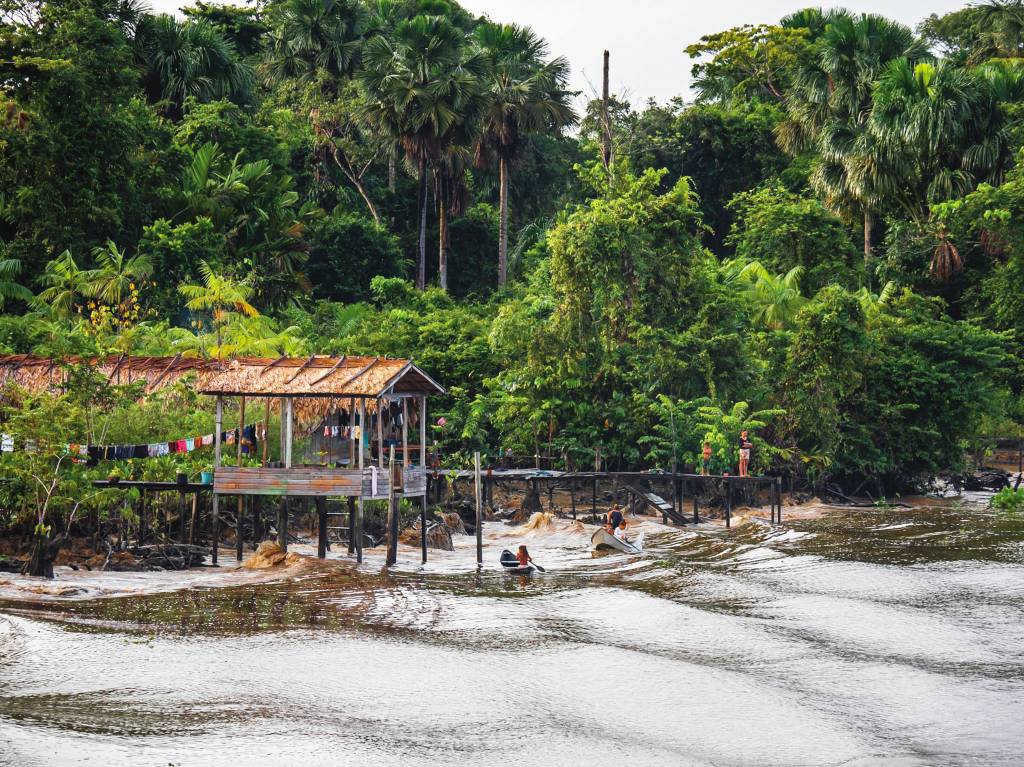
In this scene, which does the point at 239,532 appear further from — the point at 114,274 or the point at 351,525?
the point at 114,274

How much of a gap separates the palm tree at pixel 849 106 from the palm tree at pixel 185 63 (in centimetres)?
2346

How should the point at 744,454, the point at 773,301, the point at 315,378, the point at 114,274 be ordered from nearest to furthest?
the point at 315,378 → the point at 744,454 → the point at 114,274 → the point at 773,301

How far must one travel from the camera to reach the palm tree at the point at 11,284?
3816 cm

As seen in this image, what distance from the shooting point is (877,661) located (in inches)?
711

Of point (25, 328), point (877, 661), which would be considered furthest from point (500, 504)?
point (877, 661)

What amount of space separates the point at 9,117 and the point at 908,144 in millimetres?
31018

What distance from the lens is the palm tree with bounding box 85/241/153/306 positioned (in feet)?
123

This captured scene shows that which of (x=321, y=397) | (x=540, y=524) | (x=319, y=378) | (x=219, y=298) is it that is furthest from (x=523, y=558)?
(x=219, y=298)

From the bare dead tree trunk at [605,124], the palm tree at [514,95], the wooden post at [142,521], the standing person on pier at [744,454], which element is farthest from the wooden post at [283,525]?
the palm tree at [514,95]

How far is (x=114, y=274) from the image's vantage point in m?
38.0

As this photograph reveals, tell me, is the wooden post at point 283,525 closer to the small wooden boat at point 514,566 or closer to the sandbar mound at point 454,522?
the small wooden boat at point 514,566

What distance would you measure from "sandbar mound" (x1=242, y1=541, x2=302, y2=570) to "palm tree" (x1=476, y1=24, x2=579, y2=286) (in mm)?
25036

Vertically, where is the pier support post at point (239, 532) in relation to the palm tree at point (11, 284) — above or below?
below

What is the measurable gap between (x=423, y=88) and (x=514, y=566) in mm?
24899
